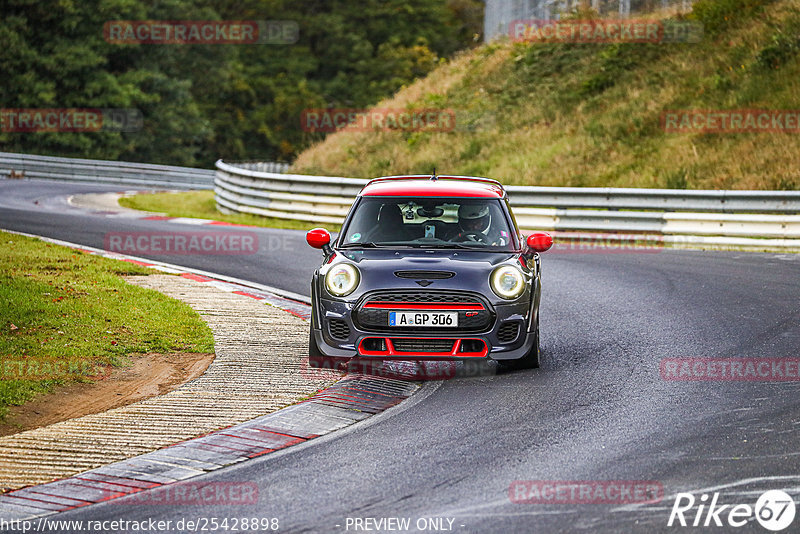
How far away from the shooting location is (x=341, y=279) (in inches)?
350

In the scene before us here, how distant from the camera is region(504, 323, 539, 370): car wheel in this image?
29.5 ft

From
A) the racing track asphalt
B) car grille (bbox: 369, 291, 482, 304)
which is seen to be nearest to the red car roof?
car grille (bbox: 369, 291, 482, 304)

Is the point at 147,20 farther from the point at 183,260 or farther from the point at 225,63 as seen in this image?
the point at 183,260

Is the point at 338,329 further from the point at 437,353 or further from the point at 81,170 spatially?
the point at 81,170

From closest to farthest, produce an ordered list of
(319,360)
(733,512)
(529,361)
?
(733,512) → (529,361) → (319,360)

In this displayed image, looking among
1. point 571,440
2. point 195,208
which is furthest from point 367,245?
point 195,208

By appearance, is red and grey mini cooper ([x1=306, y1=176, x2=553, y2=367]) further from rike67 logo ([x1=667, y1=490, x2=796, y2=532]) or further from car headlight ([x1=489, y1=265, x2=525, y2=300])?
rike67 logo ([x1=667, y1=490, x2=796, y2=532])

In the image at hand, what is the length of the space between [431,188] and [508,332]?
76.0 inches

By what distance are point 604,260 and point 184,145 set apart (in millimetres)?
43266

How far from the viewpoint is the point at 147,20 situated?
173 feet

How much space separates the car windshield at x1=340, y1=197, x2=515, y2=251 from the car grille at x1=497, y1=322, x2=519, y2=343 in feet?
3.15

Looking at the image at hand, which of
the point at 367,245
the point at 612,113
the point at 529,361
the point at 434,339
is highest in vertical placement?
the point at 612,113

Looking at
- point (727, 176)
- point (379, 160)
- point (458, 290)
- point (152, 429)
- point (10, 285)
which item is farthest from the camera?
point (379, 160)

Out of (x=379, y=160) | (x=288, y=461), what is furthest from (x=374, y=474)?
(x=379, y=160)
